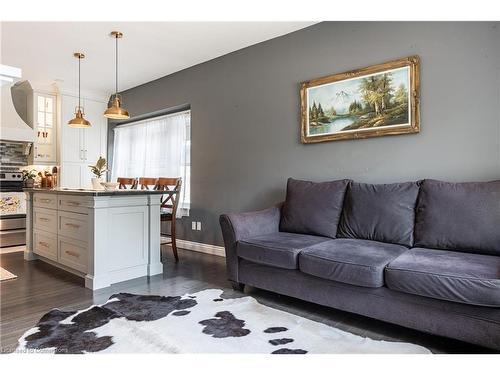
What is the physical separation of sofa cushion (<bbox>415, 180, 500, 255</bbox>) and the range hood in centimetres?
562

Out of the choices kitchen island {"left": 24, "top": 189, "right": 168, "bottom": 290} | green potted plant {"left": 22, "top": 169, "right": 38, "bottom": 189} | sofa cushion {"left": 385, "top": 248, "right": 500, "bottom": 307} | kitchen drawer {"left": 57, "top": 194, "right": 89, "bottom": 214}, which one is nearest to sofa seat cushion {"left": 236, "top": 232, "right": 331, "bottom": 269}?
sofa cushion {"left": 385, "top": 248, "right": 500, "bottom": 307}

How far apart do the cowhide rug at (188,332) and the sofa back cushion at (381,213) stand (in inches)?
33.0

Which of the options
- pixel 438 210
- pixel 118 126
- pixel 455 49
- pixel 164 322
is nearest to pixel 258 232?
pixel 164 322

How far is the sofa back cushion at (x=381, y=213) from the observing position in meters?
2.47

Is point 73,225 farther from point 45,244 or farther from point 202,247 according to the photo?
point 202,247

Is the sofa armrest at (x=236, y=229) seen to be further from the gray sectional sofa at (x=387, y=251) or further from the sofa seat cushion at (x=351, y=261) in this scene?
the sofa seat cushion at (x=351, y=261)

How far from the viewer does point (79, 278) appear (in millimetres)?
3223

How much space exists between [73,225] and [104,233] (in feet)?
1.69

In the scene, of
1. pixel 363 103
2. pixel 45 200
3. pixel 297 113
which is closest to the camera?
pixel 363 103

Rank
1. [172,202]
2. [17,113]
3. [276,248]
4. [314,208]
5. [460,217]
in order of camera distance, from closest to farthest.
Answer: [460,217], [276,248], [314,208], [172,202], [17,113]

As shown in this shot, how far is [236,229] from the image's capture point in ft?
9.12

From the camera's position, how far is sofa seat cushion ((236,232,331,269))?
7.88 feet

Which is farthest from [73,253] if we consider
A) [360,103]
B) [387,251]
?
[360,103]

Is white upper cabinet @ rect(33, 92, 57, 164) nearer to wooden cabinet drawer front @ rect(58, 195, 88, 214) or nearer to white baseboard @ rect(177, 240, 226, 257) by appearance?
wooden cabinet drawer front @ rect(58, 195, 88, 214)
